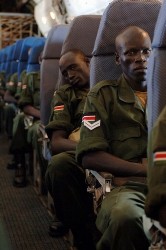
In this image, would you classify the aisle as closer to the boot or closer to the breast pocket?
the boot

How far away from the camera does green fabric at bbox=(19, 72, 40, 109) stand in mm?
4152

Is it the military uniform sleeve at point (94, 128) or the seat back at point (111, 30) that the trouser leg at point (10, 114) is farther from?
the military uniform sleeve at point (94, 128)

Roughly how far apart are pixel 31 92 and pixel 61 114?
5.14ft

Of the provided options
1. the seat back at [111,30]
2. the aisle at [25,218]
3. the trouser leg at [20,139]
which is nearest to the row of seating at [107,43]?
the seat back at [111,30]

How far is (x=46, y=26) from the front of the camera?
6.52 metres

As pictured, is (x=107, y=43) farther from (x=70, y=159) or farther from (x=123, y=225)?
(x=123, y=225)

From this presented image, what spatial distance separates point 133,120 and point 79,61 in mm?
856

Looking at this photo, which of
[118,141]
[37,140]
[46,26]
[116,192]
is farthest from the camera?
[46,26]

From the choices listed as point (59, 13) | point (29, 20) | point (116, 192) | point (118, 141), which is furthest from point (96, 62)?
point (29, 20)

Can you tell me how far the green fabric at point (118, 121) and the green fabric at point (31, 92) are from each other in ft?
6.90

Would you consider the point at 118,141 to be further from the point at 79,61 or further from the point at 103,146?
the point at 79,61

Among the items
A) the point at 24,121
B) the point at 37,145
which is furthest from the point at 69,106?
the point at 24,121

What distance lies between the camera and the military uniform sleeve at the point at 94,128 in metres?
1.93

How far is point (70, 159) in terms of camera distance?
96.8 inches
